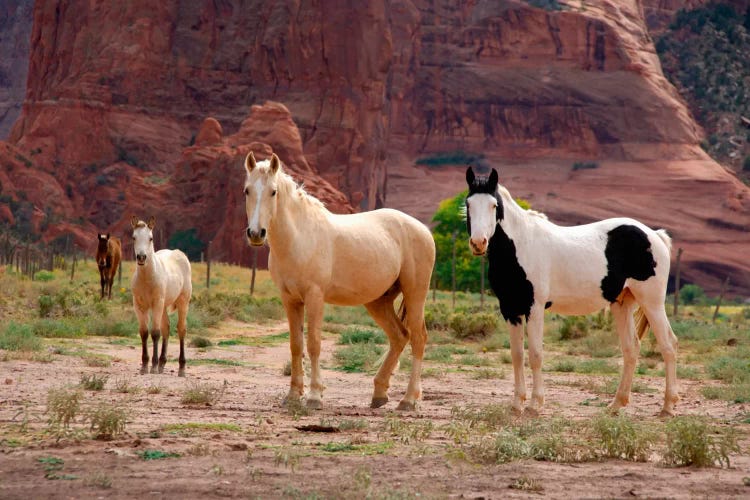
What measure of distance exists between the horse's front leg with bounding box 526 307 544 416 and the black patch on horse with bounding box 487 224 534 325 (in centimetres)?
9

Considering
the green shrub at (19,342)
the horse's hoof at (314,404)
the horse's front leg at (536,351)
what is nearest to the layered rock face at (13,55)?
the green shrub at (19,342)

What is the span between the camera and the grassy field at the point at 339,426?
7.64 meters

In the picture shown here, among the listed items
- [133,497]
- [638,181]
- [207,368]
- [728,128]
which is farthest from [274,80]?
[133,497]

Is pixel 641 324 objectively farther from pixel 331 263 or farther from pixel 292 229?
pixel 292 229

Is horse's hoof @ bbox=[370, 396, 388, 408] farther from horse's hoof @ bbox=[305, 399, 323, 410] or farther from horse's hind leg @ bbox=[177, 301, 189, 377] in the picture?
horse's hind leg @ bbox=[177, 301, 189, 377]

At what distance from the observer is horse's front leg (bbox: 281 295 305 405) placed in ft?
39.0

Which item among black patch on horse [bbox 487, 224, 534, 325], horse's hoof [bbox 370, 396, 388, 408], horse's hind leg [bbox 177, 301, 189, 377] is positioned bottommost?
horse's hind leg [bbox 177, 301, 189, 377]

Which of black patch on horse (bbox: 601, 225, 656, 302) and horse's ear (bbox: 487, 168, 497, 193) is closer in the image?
horse's ear (bbox: 487, 168, 497, 193)

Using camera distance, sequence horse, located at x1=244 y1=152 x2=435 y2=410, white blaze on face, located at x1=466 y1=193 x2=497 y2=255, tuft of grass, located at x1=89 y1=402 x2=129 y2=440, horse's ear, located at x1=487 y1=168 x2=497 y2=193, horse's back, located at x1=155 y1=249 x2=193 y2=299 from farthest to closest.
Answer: horse's back, located at x1=155 y1=249 x2=193 y2=299 → horse, located at x1=244 y1=152 x2=435 y2=410 → horse's ear, located at x1=487 y1=168 x2=497 y2=193 → white blaze on face, located at x1=466 y1=193 x2=497 y2=255 → tuft of grass, located at x1=89 y1=402 x2=129 y2=440

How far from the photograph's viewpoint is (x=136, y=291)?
53.5ft

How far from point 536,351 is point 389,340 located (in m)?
1.91

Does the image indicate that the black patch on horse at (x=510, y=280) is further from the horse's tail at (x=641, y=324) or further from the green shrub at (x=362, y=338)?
the green shrub at (x=362, y=338)

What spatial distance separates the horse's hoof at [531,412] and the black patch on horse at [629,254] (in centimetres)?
180

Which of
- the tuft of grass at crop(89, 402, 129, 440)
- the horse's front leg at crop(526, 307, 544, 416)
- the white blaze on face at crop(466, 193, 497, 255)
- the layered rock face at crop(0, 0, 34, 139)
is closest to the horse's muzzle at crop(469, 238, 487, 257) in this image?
the white blaze on face at crop(466, 193, 497, 255)
